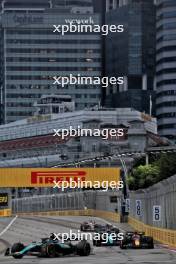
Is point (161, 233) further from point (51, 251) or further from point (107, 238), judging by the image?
point (51, 251)

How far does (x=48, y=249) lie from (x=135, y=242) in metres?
11.8

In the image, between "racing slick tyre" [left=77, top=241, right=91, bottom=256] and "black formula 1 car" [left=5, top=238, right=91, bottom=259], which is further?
"racing slick tyre" [left=77, top=241, right=91, bottom=256]

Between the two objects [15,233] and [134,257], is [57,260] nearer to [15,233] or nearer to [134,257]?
[134,257]

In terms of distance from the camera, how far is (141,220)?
94.2 m

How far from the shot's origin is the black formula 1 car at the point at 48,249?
55031 millimetres

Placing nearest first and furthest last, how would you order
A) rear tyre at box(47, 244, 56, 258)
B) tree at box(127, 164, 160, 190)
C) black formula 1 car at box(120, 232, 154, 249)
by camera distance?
rear tyre at box(47, 244, 56, 258) → black formula 1 car at box(120, 232, 154, 249) → tree at box(127, 164, 160, 190)

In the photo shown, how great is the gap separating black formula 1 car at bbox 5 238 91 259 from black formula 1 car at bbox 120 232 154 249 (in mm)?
8898

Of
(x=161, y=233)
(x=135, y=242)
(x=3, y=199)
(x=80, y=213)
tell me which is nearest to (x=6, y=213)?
(x=3, y=199)

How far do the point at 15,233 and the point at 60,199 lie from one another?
6162cm

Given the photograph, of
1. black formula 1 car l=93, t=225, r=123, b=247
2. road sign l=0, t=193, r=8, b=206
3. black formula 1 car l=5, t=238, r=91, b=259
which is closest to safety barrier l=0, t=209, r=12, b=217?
road sign l=0, t=193, r=8, b=206

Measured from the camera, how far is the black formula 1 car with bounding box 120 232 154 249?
2562 inches

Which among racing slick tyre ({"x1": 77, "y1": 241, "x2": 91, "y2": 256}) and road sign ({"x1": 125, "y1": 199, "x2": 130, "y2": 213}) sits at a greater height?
road sign ({"x1": 125, "y1": 199, "x2": 130, "y2": 213})

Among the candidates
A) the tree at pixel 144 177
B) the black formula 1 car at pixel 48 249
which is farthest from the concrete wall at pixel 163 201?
the tree at pixel 144 177

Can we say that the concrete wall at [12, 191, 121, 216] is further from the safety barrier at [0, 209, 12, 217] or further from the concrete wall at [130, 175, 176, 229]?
the concrete wall at [130, 175, 176, 229]
